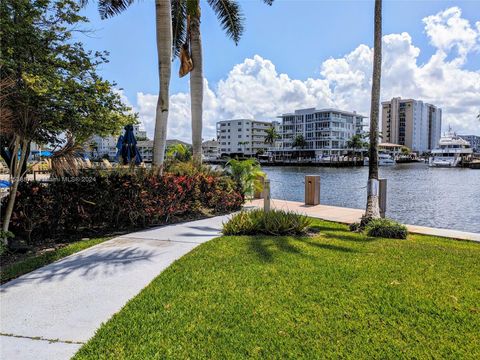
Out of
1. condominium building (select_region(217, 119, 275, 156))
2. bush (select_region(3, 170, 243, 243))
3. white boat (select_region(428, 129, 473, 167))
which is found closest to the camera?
bush (select_region(3, 170, 243, 243))

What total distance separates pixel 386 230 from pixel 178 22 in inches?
533

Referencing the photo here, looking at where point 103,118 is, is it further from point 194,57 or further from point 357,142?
point 357,142

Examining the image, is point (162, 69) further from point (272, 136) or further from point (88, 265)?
point (272, 136)

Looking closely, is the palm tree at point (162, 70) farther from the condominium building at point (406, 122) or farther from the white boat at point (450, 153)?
the condominium building at point (406, 122)

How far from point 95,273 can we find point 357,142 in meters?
112

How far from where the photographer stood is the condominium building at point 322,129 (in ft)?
362

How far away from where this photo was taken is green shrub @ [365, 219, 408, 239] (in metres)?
8.14

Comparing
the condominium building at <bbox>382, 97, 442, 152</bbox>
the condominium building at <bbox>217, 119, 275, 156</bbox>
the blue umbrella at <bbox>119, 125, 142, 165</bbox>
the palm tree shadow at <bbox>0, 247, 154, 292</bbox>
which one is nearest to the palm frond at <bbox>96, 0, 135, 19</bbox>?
the blue umbrella at <bbox>119, 125, 142, 165</bbox>

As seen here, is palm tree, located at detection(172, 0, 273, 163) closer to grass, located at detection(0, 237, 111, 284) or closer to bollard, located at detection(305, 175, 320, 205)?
bollard, located at detection(305, 175, 320, 205)

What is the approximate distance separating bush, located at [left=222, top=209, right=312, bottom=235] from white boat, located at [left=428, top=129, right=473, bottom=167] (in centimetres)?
9607

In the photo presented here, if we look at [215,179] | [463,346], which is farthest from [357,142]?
[463,346]

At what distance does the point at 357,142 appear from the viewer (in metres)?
109

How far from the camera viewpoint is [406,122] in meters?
170

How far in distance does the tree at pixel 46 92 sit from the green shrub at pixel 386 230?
6.15 metres
